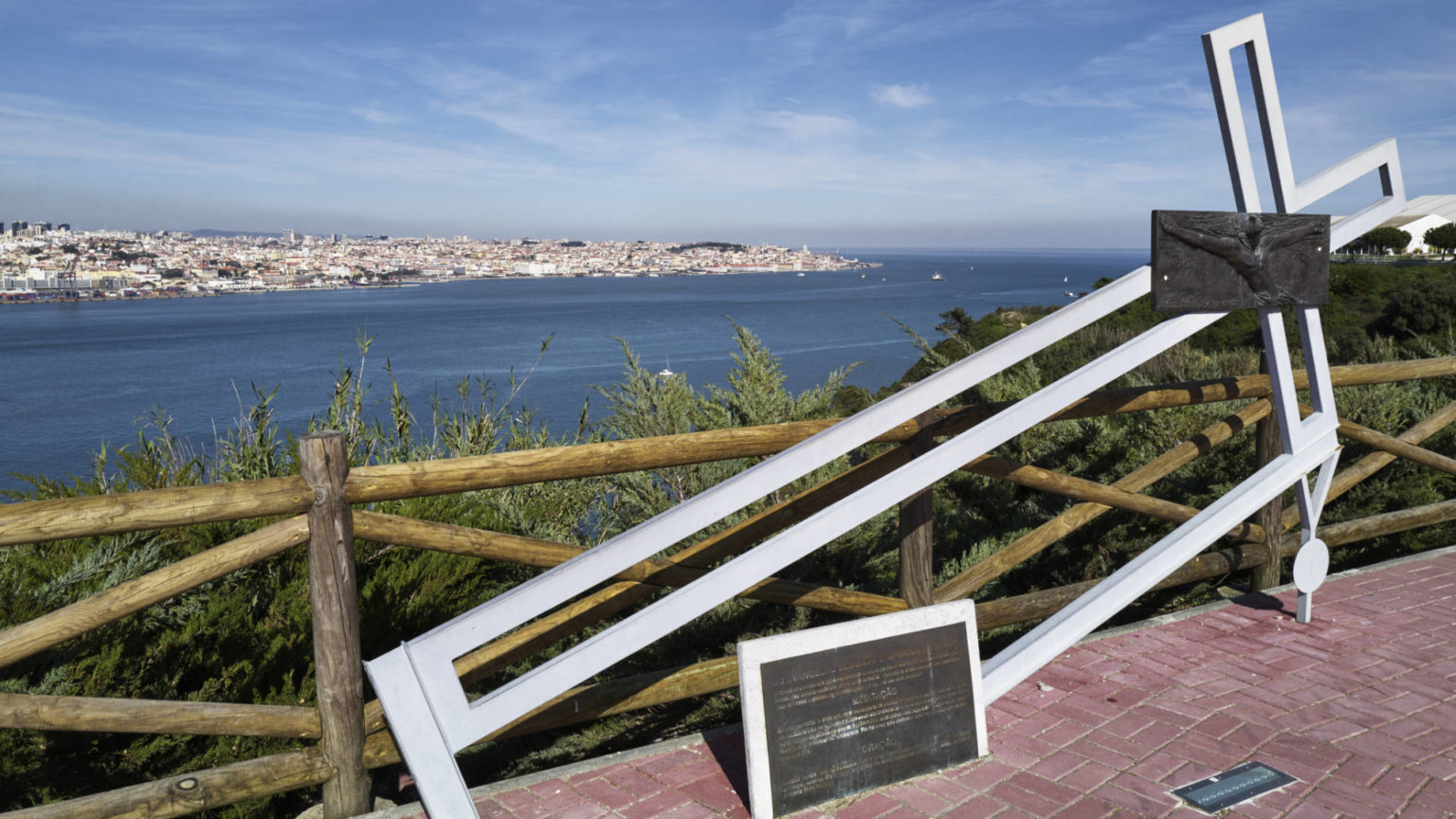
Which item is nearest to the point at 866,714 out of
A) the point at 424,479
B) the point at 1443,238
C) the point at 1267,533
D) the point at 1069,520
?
the point at 424,479

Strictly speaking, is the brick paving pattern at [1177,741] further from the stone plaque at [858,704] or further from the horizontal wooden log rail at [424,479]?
the horizontal wooden log rail at [424,479]

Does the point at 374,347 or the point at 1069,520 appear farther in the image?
the point at 374,347

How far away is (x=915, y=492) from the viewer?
7.65ft

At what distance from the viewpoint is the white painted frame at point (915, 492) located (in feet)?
6.12

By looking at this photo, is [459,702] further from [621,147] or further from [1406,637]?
[621,147]

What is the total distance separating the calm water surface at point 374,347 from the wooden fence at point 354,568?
1.36 m

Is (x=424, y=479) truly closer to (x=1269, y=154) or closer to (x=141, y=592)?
(x=141, y=592)

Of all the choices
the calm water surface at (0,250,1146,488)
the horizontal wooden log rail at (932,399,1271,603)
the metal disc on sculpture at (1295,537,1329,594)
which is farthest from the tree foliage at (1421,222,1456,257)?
the metal disc on sculpture at (1295,537,1329,594)

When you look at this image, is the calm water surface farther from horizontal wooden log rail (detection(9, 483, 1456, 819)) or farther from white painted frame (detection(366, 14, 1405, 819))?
white painted frame (detection(366, 14, 1405, 819))

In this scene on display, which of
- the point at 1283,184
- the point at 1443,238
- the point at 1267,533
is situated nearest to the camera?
the point at 1283,184

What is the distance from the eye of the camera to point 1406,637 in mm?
3812

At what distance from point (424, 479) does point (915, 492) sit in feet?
4.16

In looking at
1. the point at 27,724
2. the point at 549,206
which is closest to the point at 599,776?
the point at 27,724

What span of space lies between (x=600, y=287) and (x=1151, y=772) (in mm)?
106331
